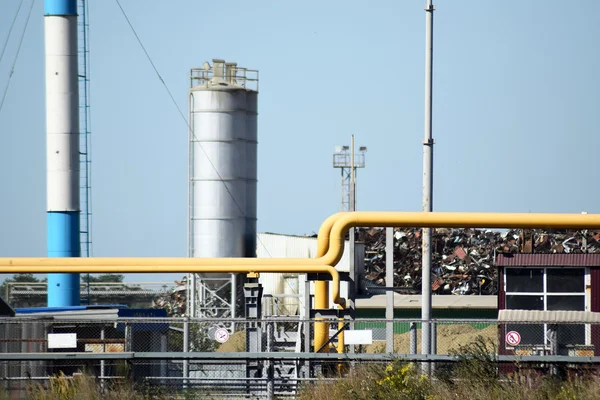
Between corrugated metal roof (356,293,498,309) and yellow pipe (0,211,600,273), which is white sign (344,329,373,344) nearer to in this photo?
yellow pipe (0,211,600,273)

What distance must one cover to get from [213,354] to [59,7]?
68.5 feet

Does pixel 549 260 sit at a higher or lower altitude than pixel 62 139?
lower

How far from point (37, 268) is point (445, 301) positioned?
21.6 metres

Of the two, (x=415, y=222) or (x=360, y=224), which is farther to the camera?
(x=360, y=224)

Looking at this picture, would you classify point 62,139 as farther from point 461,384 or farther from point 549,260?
point 461,384

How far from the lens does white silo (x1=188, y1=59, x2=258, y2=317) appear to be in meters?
36.0

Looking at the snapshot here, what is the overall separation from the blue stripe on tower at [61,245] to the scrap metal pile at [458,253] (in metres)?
24.7

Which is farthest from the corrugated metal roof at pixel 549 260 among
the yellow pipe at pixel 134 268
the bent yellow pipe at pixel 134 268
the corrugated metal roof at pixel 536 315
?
the yellow pipe at pixel 134 268

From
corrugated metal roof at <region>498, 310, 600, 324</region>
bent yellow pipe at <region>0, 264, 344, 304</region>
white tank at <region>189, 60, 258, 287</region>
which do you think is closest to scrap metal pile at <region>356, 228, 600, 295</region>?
white tank at <region>189, 60, 258, 287</region>

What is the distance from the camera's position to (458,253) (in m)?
59.1

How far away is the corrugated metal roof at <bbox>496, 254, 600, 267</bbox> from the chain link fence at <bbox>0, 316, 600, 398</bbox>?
8.44 ft

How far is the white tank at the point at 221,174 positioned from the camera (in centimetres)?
→ 3600

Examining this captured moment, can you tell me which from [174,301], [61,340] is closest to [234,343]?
[61,340]

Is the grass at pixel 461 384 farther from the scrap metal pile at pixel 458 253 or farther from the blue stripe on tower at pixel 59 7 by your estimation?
the scrap metal pile at pixel 458 253
